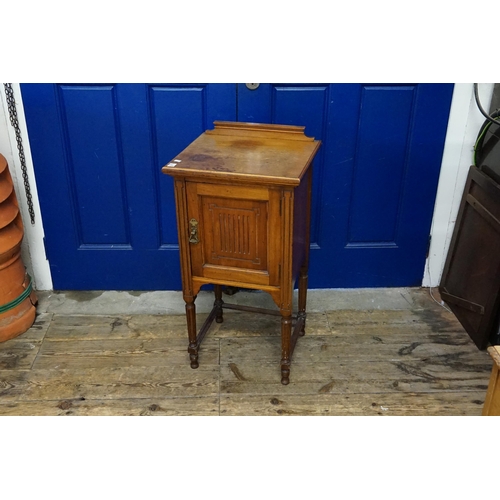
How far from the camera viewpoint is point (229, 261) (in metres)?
2.04

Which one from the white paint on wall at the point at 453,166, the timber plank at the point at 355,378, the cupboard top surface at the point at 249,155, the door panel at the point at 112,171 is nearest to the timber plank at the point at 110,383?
the timber plank at the point at 355,378

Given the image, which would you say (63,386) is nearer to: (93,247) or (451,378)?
(93,247)

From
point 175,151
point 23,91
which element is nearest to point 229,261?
point 175,151

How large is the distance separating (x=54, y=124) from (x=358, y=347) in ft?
5.80

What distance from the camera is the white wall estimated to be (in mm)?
2477

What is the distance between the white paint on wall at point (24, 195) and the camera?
2496 millimetres

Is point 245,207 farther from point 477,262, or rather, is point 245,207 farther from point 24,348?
point 24,348

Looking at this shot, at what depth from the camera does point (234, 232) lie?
1.97 metres

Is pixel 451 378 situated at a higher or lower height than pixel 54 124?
lower

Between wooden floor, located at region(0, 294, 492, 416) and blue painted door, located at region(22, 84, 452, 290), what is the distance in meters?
0.29

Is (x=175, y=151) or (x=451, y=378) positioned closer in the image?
(x=451, y=378)

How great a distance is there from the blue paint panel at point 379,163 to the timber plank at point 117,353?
3.24 feet

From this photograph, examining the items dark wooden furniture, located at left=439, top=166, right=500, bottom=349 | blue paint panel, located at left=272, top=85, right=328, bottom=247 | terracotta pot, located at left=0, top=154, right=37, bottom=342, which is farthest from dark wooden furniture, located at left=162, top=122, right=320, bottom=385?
terracotta pot, located at left=0, top=154, right=37, bottom=342

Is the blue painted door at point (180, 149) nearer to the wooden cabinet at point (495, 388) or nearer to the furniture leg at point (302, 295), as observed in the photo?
the furniture leg at point (302, 295)
